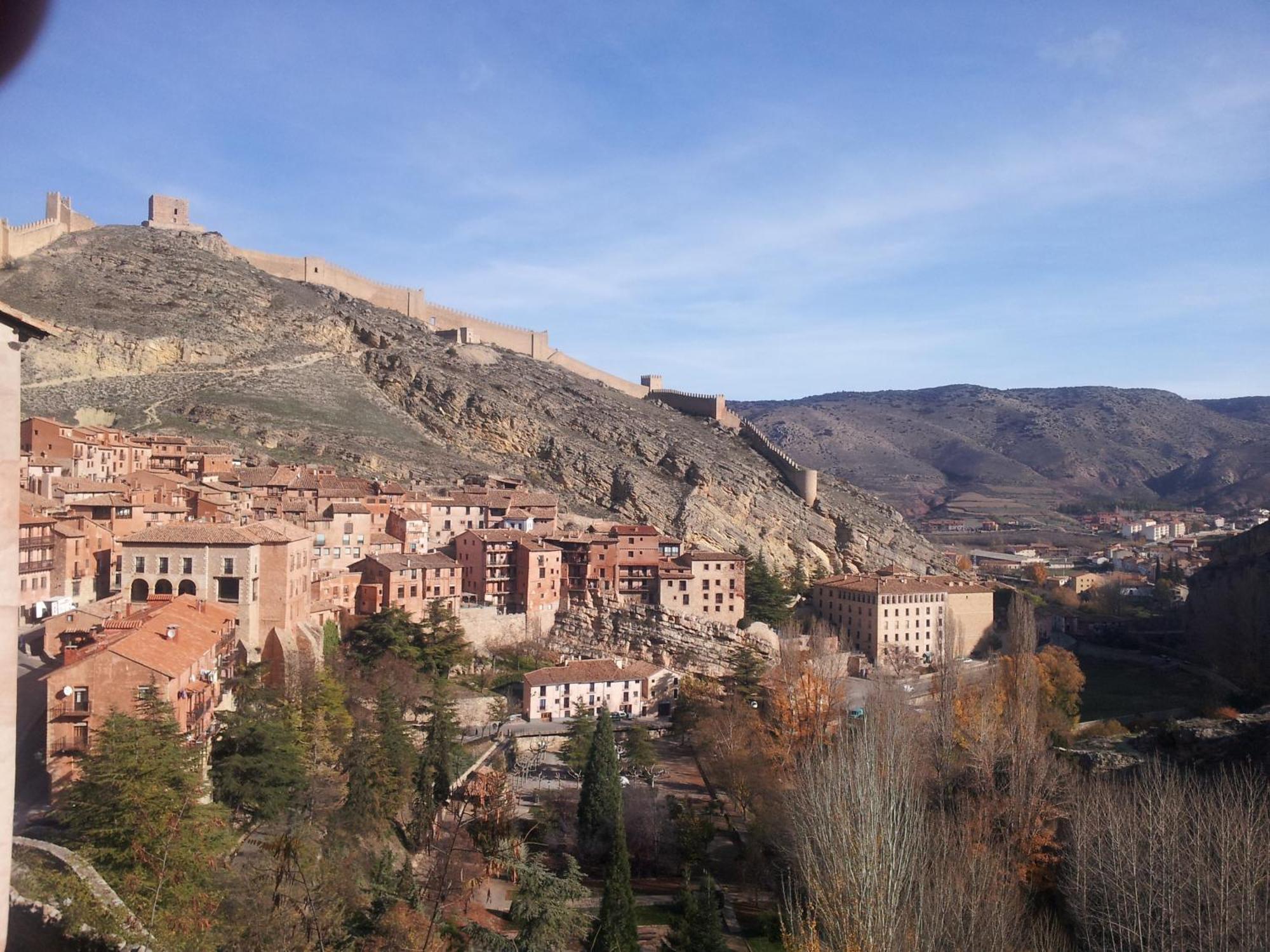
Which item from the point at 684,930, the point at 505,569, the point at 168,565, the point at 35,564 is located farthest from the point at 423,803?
the point at 505,569

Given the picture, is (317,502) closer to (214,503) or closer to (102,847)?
(214,503)

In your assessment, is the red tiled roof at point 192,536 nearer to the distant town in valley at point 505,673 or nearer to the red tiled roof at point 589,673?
the distant town in valley at point 505,673

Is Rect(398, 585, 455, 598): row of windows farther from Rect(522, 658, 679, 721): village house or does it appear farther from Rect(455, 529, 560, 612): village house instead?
Rect(522, 658, 679, 721): village house

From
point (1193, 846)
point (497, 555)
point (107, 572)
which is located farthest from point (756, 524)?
point (1193, 846)

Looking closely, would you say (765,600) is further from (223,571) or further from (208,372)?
(208,372)

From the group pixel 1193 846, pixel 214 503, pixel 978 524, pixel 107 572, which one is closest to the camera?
pixel 1193 846
